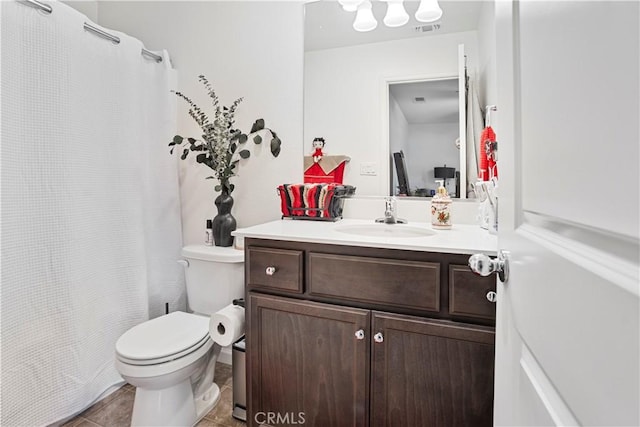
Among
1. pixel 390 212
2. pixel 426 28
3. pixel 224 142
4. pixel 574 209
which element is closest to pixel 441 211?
pixel 390 212

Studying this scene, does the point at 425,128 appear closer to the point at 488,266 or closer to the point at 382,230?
the point at 382,230

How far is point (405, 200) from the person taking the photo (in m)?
1.63

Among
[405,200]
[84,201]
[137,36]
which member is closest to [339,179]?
[405,200]

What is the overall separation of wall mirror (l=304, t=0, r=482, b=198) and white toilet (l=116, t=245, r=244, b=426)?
2.62 feet

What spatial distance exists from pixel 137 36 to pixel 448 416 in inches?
108

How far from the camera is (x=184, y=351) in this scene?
54.3 inches

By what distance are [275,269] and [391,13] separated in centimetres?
133

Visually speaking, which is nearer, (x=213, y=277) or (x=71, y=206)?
(x=71, y=206)

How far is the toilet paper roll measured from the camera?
4.60 ft

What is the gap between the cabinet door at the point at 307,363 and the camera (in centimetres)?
116

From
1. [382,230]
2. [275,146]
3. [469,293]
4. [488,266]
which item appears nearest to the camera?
[488,266]

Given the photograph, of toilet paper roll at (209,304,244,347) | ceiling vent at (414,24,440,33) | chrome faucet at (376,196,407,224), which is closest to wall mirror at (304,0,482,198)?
ceiling vent at (414,24,440,33)

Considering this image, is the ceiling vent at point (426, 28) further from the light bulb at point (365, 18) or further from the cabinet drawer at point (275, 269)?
the cabinet drawer at point (275, 269)

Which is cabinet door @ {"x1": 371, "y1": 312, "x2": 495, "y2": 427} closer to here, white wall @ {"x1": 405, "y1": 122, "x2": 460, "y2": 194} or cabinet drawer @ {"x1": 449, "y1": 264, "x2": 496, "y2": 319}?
cabinet drawer @ {"x1": 449, "y1": 264, "x2": 496, "y2": 319}
